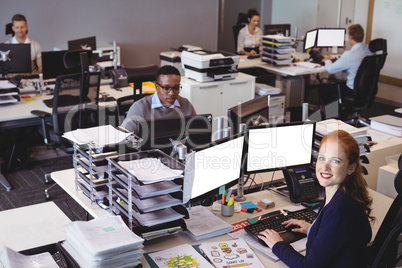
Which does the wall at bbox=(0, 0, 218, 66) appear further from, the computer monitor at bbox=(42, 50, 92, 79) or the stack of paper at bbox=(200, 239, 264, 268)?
the stack of paper at bbox=(200, 239, 264, 268)

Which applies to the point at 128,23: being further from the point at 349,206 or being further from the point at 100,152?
the point at 349,206

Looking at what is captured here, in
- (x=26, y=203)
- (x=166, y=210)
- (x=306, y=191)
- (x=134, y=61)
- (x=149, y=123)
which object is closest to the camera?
(x=166, y=210)

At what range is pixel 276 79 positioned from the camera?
20.3 feet

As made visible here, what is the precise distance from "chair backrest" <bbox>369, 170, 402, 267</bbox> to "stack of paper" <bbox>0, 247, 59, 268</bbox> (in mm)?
1349

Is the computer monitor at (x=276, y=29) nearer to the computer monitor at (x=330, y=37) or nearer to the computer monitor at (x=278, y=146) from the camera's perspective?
the computer monitor at (x=330, y=37)

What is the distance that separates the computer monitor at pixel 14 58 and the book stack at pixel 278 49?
2919mm

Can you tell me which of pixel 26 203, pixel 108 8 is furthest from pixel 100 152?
pixel 108 8

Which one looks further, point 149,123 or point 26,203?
point 26,203

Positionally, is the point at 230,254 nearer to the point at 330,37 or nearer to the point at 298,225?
the point at 298,225

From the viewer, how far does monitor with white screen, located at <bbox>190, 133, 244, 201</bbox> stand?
2309 mm

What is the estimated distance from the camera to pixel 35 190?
4336mm

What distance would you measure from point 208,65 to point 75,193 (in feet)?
8.62

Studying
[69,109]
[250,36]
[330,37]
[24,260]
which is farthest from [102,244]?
[250,36]

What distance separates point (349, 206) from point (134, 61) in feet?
19.5
